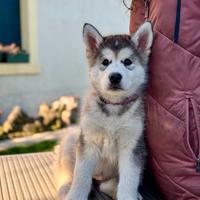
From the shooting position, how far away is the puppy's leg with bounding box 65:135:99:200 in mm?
1605

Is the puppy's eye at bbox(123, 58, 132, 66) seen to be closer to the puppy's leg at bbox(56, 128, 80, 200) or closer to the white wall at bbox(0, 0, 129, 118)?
the puppy's leg at bbox(56, 128, 80, 200)

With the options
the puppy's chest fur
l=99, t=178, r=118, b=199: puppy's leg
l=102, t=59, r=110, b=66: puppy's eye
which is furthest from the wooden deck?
l=102, t=59, r=110, b=66: puppy's eye

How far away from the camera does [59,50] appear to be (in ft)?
14.8

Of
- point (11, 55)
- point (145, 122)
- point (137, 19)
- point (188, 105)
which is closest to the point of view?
point (188, 105)

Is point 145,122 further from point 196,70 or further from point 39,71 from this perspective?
point 39,71

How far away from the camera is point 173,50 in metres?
1.43

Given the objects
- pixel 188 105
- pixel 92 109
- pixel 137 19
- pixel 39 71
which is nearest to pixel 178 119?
pixel 188 105

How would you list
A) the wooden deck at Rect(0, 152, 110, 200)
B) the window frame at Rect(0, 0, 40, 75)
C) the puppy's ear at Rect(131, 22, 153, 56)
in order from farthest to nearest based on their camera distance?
the window frame at Rect(0, 0, 40, 75), the wooden deck at Rect(0, 152, 110, 200), the puppy's ear at Rect(131, 22, 153, 56)

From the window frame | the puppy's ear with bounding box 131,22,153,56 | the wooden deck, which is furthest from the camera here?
the window frame

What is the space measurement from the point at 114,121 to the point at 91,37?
1.31 feet

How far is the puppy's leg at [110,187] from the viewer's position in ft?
5.45

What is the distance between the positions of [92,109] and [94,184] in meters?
0.35

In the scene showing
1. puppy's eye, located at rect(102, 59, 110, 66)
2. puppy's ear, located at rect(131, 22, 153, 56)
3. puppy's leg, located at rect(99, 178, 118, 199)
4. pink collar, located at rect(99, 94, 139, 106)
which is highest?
puppy's ear, located at rect(131, 22, 153, 56)

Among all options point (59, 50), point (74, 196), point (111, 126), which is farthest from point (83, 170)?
point (59, 50)
